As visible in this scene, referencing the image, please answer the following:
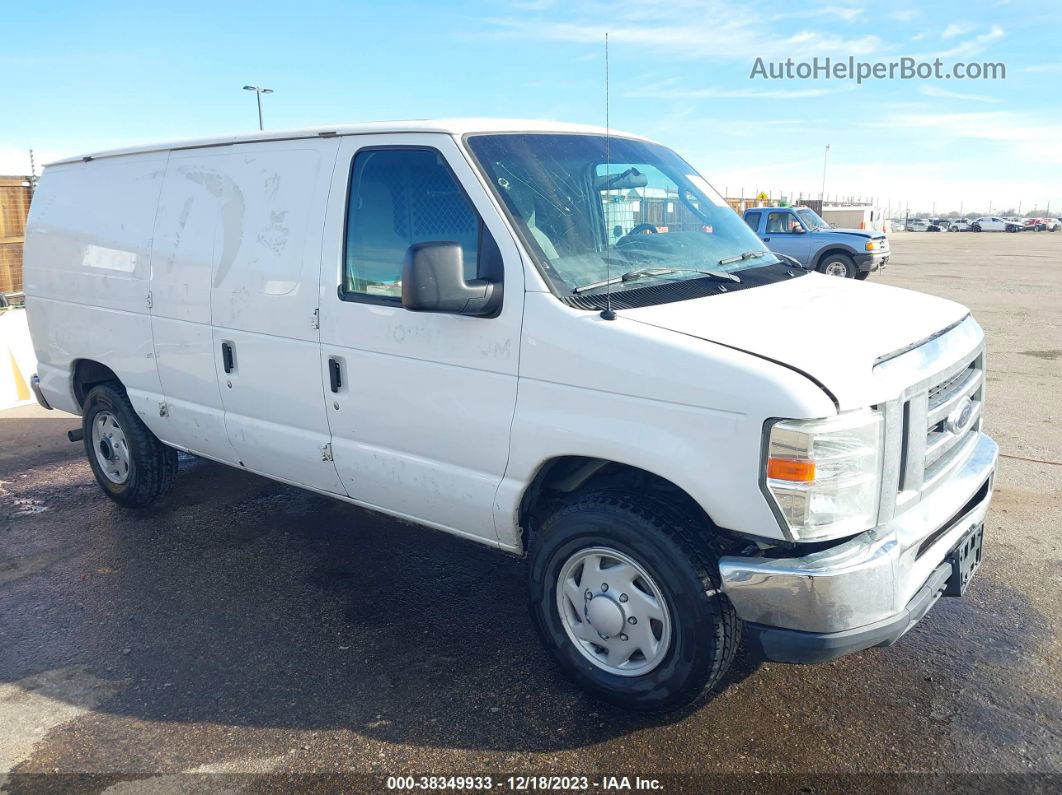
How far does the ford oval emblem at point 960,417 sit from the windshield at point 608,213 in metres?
1.10

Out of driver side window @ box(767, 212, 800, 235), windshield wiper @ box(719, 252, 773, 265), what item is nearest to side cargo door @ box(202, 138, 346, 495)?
windshield wiper @ box(719, 252, 773, 265)

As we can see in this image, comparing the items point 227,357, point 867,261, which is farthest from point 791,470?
point 867,261

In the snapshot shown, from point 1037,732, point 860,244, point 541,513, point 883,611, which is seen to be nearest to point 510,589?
point 541,513

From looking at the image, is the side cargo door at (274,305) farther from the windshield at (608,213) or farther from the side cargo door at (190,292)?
the windshield at (608,213)

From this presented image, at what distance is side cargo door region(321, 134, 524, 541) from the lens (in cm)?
343

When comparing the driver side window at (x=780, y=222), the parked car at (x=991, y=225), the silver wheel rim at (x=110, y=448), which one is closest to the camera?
the silver wheel rim at (x=110, y=448)

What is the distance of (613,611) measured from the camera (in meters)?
3.24

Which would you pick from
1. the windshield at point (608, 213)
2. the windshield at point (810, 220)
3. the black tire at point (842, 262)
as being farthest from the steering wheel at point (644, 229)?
the windshield at point (810, 220)

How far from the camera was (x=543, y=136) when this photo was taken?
3.88 meters

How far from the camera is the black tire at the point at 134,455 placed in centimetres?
548

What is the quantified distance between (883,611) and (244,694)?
252 centimetres

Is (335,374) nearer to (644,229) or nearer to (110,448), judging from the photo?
(644,229)

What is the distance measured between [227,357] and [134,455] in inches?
58.9

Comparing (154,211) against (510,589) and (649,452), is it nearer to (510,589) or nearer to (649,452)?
(510,589)
